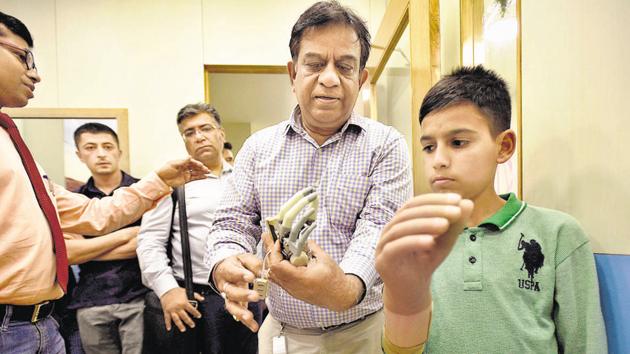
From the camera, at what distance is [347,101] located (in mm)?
959

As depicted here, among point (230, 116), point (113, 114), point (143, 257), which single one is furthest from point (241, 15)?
point (230, 116)

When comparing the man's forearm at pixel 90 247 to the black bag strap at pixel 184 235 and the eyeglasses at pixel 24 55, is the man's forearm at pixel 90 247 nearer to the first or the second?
the black bag strap at pixel 184 235

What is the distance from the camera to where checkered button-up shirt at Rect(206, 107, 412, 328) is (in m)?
0.96

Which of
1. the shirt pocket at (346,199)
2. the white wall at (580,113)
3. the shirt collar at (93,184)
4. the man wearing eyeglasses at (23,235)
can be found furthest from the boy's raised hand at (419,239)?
the shirt collar at (93,184)

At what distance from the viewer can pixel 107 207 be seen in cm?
156

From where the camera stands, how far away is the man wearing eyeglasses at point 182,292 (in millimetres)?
1570

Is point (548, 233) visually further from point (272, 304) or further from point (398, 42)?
point (398, 42)

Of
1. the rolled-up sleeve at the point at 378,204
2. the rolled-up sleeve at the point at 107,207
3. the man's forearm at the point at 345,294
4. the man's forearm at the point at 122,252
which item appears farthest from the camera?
the man's forearm at the point at 122,252

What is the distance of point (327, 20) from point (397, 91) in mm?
1176

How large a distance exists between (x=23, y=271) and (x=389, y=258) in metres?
1.07

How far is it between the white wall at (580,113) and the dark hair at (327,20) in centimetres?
46

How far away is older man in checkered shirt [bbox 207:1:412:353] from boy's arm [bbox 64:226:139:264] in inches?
41.6

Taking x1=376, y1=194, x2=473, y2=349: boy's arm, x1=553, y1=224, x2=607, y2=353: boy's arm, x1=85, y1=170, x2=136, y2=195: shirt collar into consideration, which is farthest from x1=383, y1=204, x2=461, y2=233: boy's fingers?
x1=85, y1=170, x2=136, y2=195: shirt collar

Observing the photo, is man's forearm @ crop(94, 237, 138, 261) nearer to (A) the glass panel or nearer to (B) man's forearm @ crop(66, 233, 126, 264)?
(B) man's forearm @ crop(66, 233, 126, 264)
